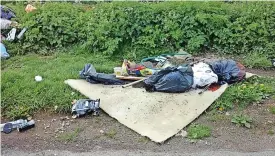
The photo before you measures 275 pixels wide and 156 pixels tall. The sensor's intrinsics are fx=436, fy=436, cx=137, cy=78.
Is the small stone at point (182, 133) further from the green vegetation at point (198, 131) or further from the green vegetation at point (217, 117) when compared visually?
the green vegetation at point (217, 117)

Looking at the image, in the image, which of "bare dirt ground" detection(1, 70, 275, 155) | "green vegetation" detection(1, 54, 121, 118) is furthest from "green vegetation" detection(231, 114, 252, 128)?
"green vegetation" detection(1, 54, 121, 118)

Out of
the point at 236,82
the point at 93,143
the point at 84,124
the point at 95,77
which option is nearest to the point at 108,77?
the point at 95,77

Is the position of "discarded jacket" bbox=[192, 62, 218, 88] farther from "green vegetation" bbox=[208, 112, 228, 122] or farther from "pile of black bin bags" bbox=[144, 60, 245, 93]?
"green vegetation" bbox=[208, 112, 228, 122]

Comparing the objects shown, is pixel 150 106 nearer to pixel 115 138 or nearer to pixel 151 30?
pixel 115 138

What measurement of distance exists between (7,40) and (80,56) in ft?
4.36

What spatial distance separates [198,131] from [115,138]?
1000mm

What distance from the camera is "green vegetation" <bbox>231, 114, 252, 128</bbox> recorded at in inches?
213

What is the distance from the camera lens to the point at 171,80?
237 inches

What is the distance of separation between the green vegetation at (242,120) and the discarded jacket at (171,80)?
0.85 metres

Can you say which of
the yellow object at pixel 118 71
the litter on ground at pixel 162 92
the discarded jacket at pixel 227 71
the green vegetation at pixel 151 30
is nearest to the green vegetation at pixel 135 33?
the green vegetation at pixel 151 30

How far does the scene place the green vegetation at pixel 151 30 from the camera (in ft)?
24.0

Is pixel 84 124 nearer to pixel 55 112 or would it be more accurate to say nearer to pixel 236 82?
pixel 55 112

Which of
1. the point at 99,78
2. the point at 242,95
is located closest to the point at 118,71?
the point at 99,78

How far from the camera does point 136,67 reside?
21.5ft
